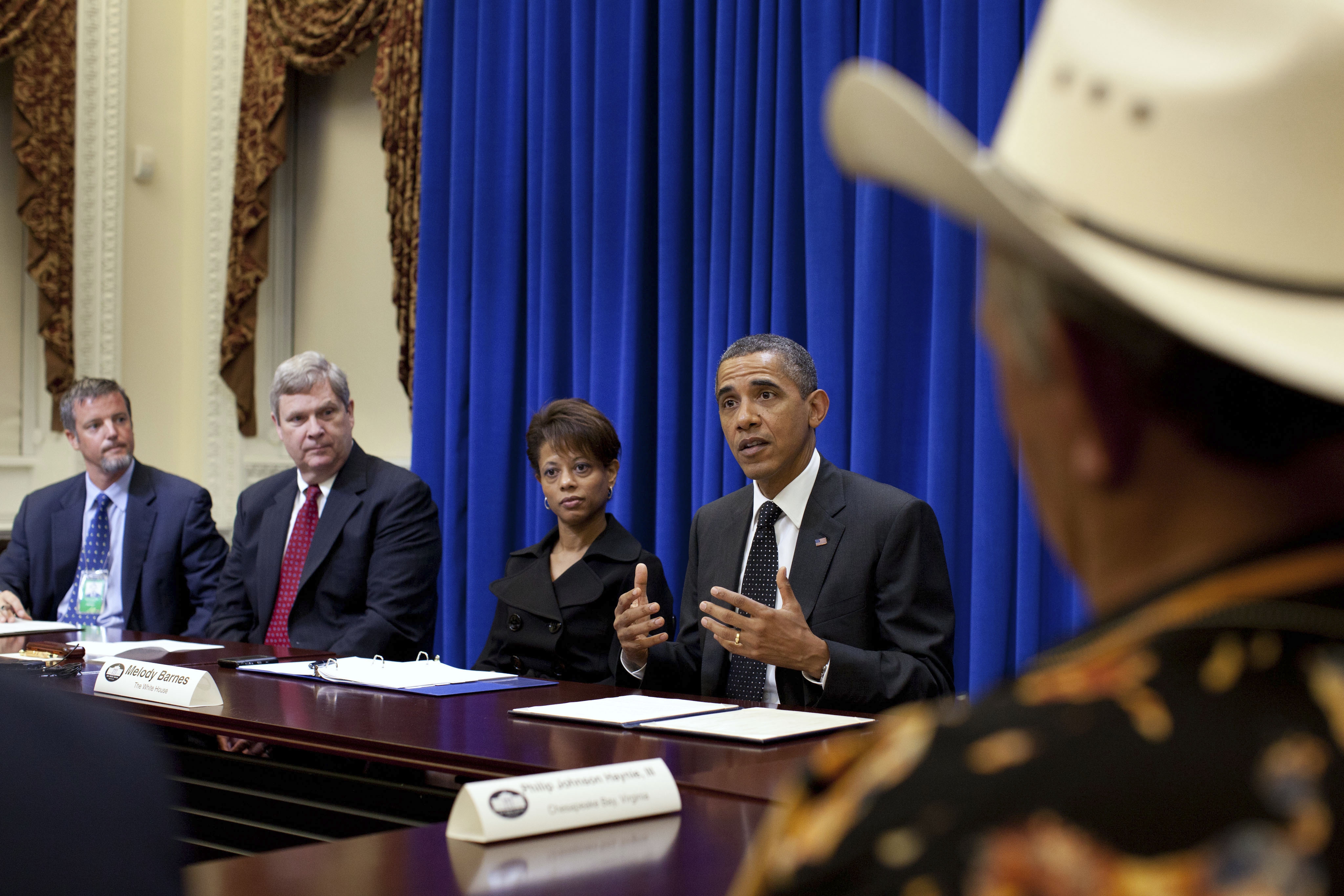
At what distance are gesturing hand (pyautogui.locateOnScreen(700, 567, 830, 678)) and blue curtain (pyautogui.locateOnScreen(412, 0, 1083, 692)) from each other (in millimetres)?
1101

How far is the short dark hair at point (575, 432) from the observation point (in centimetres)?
326

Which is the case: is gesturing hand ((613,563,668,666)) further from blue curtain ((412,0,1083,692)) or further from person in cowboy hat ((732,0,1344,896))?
person in cowboy hat ((732,0,1344,896))

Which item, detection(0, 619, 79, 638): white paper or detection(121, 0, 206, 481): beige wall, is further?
detection(121, 0, 206, 481): beige wall

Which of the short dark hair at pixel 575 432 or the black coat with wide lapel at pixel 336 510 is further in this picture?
the black coat with wide lapel at pixel 336 510

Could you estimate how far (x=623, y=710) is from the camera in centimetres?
225

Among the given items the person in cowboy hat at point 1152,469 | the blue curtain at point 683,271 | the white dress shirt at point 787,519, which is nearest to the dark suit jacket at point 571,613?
the white dress shirt at point 787,519

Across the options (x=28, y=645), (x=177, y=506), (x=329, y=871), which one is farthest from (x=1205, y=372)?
(x=177, y=506)

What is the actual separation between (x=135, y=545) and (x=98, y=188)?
7.27 ft

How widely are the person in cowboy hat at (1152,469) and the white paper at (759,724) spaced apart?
4.40 ft

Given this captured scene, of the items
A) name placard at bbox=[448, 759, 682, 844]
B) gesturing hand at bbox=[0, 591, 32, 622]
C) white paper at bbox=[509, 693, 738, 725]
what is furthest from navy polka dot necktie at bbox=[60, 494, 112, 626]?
name placard at bbox=[448, 759, 682, 844]

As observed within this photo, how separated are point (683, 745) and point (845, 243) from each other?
236 centimetres

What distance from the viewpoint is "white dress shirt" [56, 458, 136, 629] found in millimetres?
4223

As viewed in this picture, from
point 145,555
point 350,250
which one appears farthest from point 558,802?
point 350,250

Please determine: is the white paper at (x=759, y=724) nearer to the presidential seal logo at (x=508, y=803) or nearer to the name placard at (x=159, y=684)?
the presidential seal logo at (x=508, y=803)
